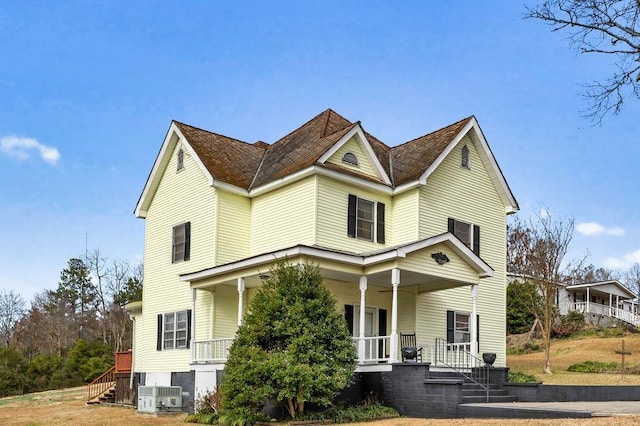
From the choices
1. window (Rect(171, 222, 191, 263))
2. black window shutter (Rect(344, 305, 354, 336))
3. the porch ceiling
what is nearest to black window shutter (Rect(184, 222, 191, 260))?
window (Rect(171, 222, 191, 263))

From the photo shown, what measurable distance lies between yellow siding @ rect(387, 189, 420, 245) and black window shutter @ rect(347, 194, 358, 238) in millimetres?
1618

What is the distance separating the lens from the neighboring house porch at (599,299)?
5491 cm

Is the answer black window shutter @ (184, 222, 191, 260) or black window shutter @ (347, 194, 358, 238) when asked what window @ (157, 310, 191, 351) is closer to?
black window shutter @ (184, 222, 191, 260)

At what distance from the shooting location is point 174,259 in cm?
2620

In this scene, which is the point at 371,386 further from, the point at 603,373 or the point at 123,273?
the point at 123,273

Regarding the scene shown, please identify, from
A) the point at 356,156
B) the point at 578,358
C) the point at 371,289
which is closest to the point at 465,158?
the point at 356,156

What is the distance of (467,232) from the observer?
26.0m

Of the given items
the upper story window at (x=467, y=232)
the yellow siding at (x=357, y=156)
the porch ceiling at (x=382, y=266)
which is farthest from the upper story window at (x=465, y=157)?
the porch ceiling at (x=382, y=266)

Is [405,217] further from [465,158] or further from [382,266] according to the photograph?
[382,266]

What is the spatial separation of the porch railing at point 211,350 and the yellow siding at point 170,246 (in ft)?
3.73

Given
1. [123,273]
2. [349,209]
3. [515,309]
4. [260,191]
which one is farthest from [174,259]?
[123,273]

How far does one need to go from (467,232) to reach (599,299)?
41.2 meters

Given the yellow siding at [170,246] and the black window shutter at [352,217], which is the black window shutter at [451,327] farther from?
the yellow siding at [170,246]

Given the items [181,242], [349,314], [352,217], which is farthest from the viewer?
[181,242]
